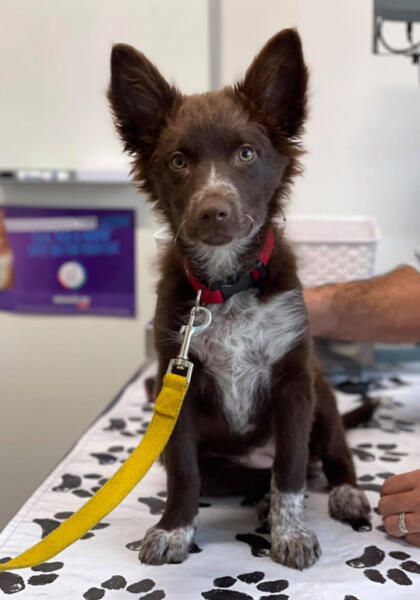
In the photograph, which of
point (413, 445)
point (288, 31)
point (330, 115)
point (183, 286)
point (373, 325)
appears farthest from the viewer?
point (330, 115)

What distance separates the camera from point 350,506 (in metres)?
1.26

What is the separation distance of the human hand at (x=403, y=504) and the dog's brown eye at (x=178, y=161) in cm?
71

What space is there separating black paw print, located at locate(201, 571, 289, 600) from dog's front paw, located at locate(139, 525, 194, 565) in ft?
0.32

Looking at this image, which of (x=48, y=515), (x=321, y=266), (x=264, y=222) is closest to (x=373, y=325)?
(x=321, y=266)

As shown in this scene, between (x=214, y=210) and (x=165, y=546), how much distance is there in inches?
22.8

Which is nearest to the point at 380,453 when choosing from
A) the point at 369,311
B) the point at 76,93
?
the point at 369,311

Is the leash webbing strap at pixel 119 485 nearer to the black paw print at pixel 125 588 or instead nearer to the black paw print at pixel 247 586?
the black paw print at pixel 125 588

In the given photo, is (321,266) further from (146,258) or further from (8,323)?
(8,323)

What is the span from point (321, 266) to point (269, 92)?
950 millimetres

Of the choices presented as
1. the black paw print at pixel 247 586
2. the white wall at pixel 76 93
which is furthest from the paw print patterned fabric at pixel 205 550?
the white wall at pixel 76 93

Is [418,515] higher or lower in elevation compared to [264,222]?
lower

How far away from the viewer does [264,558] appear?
113cm

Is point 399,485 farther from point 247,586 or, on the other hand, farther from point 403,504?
point 247,586

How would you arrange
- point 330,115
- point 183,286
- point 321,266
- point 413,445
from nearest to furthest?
point 183,286 < point 413,445 < point 321,266 < point 330,115
